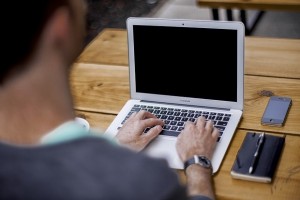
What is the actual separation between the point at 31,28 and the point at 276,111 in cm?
100

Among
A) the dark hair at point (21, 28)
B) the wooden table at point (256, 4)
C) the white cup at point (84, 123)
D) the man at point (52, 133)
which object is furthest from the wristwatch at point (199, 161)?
the wooden table at point (256, 4)

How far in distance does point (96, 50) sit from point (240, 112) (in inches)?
28.2

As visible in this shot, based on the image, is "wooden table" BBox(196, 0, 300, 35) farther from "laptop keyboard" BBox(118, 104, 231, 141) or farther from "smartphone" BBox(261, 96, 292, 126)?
"laptop keyboard" BBox(118, 104, 231, 141)

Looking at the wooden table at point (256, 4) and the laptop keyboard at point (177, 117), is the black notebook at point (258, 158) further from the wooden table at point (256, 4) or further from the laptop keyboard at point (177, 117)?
the wooden table at point (256, 4)

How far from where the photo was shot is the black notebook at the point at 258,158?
1221 mm

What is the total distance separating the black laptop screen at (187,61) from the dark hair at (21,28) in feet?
2.71

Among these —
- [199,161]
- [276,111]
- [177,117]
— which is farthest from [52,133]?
[276,111]

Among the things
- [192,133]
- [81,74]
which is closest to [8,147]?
[192,133]

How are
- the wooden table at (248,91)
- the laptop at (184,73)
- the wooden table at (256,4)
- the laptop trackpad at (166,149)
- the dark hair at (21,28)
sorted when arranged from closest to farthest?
the dark hair at (21,28)
the wooden table at (248,91)
the laptop trackpad at (166,149)
the laptop at (184,73)
the wooden table at (256,4)

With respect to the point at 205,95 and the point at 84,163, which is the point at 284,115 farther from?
the point at 84,163

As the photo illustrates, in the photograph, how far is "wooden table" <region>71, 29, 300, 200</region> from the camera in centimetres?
121

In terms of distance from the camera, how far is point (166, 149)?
136 cm

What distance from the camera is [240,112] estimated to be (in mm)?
1480

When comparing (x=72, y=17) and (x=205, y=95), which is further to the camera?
(x=205, y=95)
